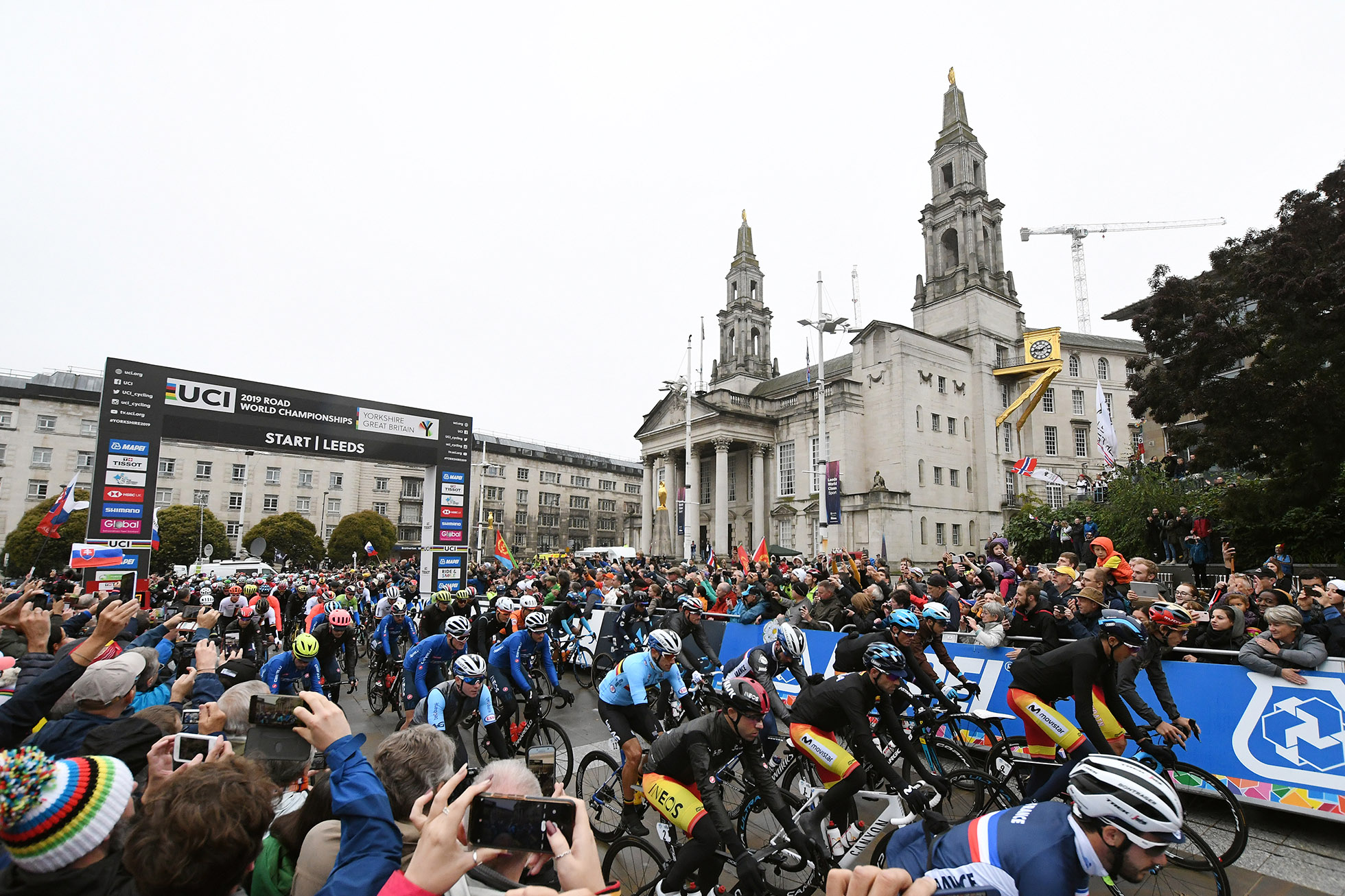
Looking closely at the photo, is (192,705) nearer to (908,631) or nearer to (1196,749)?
(908,631)

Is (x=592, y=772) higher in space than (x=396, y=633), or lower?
lower

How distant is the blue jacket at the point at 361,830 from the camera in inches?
96.5

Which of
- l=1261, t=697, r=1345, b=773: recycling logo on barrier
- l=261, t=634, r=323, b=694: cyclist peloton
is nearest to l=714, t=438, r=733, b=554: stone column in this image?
l=261, t=634, r=323, b=694: cyclist peloton

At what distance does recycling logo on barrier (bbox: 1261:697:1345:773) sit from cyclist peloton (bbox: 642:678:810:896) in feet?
16.5

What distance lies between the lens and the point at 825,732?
5.71m

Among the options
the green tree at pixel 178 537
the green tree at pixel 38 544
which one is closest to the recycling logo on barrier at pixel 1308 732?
the green tree at pixel 178 537

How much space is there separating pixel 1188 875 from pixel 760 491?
5212cm

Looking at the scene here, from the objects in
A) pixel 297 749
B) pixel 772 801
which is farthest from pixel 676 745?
pixel 297 749

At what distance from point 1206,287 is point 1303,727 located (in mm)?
20956

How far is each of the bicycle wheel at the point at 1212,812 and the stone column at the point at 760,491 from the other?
5007cm

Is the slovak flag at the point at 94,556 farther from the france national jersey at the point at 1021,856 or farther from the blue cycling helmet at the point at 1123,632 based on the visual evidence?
the blue cycling helmet at the point at 1123,632

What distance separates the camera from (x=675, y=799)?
4824mm

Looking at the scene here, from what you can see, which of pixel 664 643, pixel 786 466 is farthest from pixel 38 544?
pixel 664 643

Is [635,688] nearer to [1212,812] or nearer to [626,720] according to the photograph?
[626,720]
